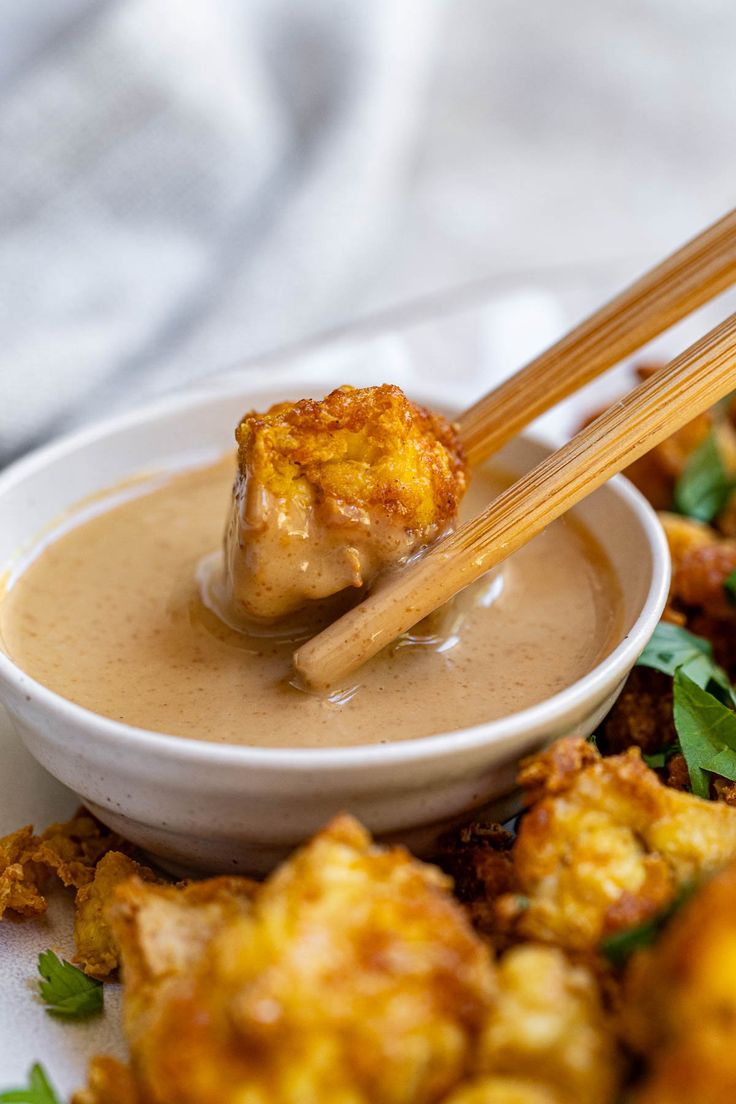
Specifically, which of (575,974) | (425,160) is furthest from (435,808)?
(425,160)

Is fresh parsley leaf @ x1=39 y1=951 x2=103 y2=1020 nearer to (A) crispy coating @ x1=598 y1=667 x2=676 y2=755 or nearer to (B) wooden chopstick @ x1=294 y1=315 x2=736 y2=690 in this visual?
(B) wooden chopstick @ x1=294 y1=315 x2=736 y2=690

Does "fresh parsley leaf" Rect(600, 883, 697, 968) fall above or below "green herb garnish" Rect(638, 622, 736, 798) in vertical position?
above

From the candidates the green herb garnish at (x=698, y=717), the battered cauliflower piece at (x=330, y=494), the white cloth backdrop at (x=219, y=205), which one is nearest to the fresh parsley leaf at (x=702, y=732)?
the green herb garnish at (x=698, y=717)

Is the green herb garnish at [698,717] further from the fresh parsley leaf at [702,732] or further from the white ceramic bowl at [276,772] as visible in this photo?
the white ceramic bowl at [276,772]

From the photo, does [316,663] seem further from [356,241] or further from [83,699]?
[356,241]

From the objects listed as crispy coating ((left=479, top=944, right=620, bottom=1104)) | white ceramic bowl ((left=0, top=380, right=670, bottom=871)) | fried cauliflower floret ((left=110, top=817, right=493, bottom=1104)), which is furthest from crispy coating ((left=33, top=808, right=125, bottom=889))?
crispy coating ((left=479, top=944, right=620, bottom=1104))

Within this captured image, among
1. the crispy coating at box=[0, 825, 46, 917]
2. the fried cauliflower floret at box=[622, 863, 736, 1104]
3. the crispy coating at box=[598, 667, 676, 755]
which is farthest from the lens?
the crispy coating at box=[598, 667, 676, 755]
